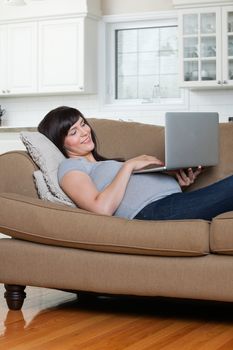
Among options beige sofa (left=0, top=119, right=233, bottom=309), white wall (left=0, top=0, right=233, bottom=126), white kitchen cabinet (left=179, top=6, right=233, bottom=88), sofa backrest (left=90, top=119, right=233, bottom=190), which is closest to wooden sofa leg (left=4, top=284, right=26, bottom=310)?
beige sofa (left=0, top=119, right=233, bottom=309)

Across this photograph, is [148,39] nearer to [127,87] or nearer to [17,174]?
[127,87]

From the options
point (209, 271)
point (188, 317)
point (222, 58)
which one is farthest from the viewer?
point (222, 58)

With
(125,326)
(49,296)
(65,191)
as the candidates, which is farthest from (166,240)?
(49,296)

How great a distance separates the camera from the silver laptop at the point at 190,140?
10.1 feet

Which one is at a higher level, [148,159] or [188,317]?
[148,159]

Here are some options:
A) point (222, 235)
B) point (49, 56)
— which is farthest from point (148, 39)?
point (222, 235)

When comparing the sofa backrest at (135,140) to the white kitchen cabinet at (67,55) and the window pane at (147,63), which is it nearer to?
the white kitchen cabinet at (67,55)

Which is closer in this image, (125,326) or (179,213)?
(125,326)

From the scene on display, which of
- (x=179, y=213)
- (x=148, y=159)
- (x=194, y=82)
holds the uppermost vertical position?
(x=194, y=82)

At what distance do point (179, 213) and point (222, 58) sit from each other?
3653 millimetres

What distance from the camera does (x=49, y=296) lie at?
11.7ft

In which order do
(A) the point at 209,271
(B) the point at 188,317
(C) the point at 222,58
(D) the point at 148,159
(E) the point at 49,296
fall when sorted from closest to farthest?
(A) the point at 209,271, (B) the point at 188,317, (D) the point at 148,159, (E) the point at 49,296, (C) the point at 222,58

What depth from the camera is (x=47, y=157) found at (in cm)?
330

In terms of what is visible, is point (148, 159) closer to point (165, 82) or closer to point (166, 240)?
point (166, 240)
